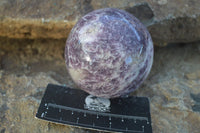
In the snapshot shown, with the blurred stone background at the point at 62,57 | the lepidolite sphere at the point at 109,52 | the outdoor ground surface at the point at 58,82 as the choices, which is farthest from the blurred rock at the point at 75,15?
the lepidolite sphere at the point at 109,52

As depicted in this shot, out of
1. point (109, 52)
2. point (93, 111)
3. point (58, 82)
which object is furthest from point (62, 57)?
point (109, 52)

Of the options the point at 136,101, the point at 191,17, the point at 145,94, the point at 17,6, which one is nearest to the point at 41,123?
the point at 136,101

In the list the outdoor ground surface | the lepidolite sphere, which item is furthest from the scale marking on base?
the lepidolite sphere

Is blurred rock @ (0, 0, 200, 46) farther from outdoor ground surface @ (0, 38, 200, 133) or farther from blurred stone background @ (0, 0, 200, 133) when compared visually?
outdoor ground surface @ (0, 38, 200, 133)

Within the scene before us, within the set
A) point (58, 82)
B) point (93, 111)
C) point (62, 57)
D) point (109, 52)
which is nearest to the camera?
point (109, 52)

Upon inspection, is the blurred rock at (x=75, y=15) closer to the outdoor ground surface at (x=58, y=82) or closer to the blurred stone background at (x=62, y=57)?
the blurred stone background at (x=62, y=57)

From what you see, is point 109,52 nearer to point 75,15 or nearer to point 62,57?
point 75,15
